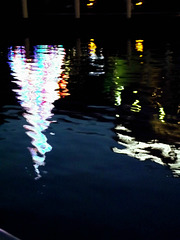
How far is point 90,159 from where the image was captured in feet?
17.1

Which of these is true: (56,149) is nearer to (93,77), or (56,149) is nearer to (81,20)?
(93,77)

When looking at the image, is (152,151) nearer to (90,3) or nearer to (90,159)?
(90,159)

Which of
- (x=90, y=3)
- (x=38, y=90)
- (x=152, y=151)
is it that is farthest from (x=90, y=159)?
(x=90, y=3)

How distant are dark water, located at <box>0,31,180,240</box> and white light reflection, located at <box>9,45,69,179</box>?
0.08 feet

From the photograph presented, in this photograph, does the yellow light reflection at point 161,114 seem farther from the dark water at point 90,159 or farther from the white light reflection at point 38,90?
the white light reflection at point 38,90

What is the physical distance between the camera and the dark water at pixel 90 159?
358cm

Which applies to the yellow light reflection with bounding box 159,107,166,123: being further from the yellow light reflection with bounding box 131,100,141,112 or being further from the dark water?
A: the yellow light reflection with bounding box 131,100,141,112

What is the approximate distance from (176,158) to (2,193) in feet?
7.45

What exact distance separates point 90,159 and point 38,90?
16.8 feet

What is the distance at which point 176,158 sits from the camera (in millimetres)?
5094

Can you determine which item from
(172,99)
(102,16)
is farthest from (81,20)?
(172,99)

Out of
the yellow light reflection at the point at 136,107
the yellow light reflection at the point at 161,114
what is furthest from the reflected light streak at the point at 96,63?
the yellow light reflection at the point at 161,114

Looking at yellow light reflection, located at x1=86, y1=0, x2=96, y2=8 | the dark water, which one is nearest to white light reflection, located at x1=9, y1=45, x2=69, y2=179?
the dark water

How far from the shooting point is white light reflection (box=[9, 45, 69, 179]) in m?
5.88
